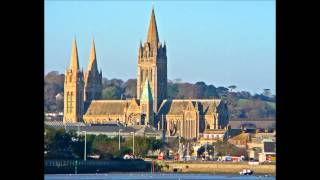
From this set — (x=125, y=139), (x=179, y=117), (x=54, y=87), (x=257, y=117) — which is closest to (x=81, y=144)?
(x=125, y=139)

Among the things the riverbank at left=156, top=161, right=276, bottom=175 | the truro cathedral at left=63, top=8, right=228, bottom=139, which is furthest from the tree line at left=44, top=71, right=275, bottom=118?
the riverbank at left=156, top=161, right=276, bottom=175

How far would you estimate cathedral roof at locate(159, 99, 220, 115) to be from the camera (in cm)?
9406

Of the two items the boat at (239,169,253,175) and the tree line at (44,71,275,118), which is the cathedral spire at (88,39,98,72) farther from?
the boat at (239,169,253,175)

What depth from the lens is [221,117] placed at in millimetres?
95125

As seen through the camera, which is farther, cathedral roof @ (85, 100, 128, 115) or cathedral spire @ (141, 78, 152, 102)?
cathedral roof @ (85, 100, 128, 115)

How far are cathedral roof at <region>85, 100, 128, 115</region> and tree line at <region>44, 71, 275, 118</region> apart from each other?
12.6 feet

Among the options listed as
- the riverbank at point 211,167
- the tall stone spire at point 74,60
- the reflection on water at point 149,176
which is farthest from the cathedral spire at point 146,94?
the reflection on water at point 149,176

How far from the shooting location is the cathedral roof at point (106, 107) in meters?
96.6

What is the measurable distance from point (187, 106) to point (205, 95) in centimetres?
1184

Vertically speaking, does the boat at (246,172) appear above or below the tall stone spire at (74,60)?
below

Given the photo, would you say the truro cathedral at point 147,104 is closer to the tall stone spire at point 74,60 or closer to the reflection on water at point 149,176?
the tall stone spire at point 74,60

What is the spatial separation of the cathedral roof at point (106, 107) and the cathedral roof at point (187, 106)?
3168 millimetres
